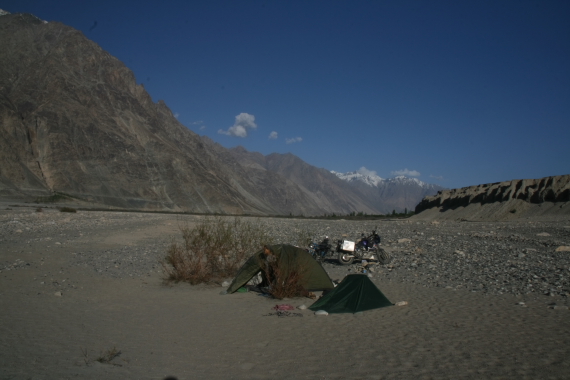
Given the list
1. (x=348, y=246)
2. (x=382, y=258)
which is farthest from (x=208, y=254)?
(x=382, y=258)

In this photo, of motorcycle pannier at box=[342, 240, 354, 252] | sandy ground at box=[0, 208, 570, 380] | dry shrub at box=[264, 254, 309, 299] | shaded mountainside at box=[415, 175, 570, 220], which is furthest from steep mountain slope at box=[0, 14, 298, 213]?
dry shrub at box=[264, 254, 309, 299]

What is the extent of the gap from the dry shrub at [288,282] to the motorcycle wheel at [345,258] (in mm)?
5412

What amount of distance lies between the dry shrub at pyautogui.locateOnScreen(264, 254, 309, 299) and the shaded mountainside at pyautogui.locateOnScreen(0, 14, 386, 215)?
219 ft

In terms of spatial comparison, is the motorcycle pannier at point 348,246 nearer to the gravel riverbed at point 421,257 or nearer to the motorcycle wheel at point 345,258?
the motorcycle wheel at point 345,258

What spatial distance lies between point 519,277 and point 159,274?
1162 centimetres

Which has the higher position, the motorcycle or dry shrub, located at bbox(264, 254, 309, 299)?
the motorcycle

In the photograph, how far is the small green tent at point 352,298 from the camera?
993cm

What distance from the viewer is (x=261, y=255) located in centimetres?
1212

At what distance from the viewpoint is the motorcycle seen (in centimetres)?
1669

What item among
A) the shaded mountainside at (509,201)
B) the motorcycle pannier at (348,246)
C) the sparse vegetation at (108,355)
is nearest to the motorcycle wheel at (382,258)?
the motorcycle pannier at (348,246)

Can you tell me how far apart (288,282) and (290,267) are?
40 centimetres

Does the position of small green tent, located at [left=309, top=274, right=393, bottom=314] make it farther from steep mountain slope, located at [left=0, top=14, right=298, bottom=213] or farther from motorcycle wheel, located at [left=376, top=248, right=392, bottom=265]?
steep mountain slope, located at [left=0, top=14, right=298, bottom=213]

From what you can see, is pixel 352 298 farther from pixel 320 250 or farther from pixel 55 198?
pixel 55 198

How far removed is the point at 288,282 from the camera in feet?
37.6
